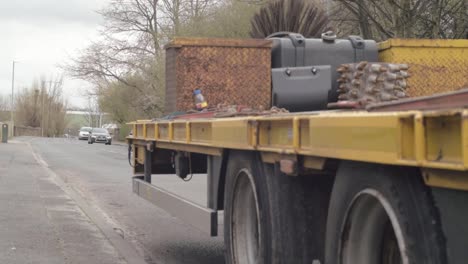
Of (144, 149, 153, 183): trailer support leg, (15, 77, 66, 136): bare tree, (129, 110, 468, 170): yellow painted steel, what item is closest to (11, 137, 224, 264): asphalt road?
(144, 149, 153, 183): trailer support leg

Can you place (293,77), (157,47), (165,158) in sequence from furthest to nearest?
(157,47)
(165,158)
(293,77)

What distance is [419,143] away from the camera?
9.35 feet

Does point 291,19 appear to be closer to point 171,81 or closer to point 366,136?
point 171,81

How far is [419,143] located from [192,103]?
16.4 ft

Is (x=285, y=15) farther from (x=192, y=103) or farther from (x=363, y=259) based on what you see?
(x=363, y=259)

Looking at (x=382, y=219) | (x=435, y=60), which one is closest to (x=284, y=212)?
(x=382, y=219)

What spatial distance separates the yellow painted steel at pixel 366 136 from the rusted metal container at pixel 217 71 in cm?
213

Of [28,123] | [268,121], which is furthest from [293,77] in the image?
[28,123]

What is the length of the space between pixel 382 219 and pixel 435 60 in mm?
3740

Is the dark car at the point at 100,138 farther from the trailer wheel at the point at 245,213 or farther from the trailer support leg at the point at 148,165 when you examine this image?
the trailer wheel at the point at 245,213

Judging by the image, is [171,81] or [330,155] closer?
[330,155]

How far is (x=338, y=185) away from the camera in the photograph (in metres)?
3.86

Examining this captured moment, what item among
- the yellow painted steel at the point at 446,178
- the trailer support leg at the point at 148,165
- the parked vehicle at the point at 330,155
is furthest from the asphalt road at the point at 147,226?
the yellow painted steel at the point at 446,178

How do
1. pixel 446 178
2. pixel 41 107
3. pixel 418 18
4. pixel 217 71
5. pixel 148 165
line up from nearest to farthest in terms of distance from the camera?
pixel 446 178, pixel 217 71, pixel 148 165, pixel 418 18, pixel 41 107
